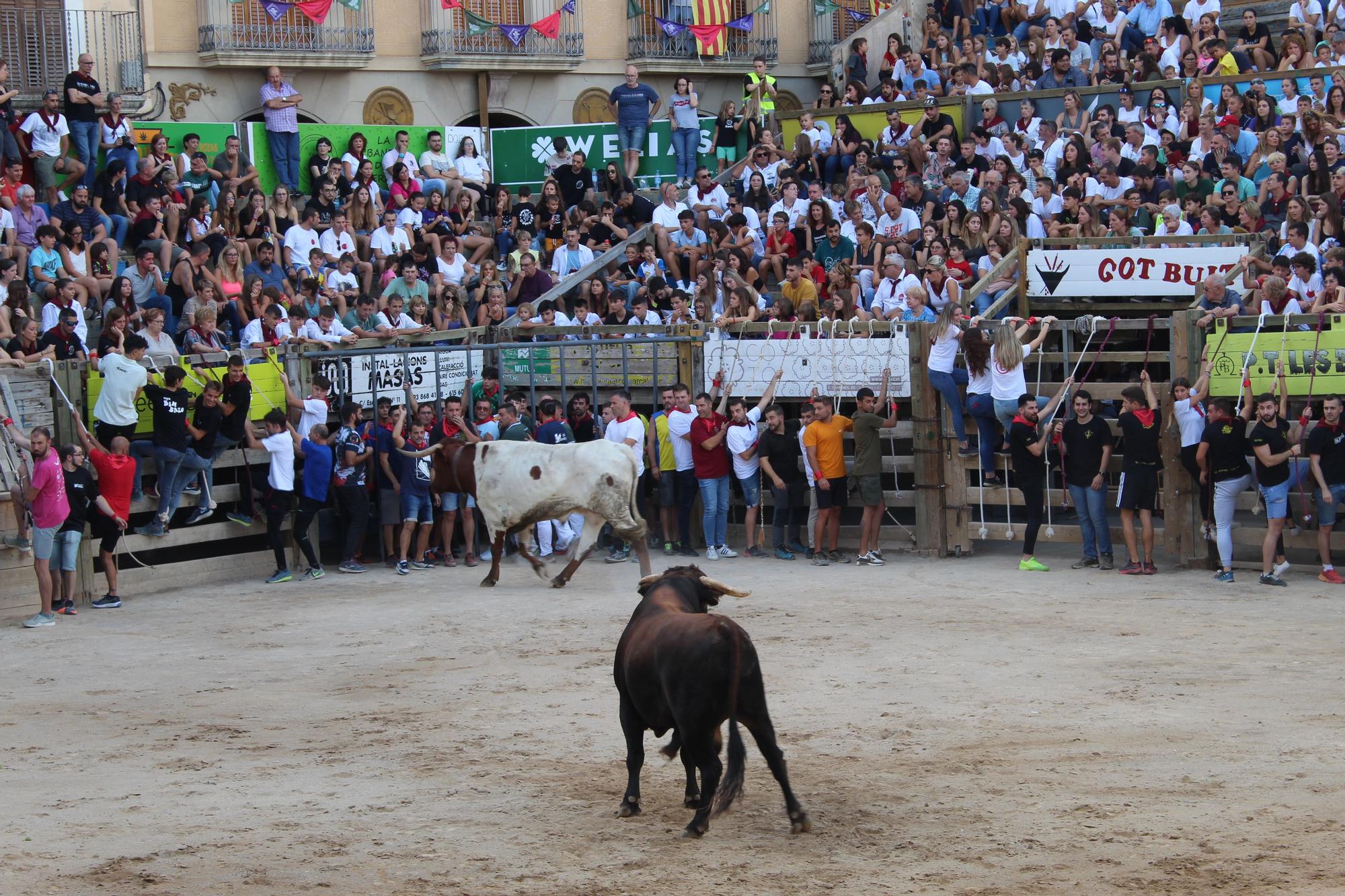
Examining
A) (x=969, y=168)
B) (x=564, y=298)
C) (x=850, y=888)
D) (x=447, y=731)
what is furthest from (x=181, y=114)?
(x=850, y=888)

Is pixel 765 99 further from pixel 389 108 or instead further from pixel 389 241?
pixel 389 241

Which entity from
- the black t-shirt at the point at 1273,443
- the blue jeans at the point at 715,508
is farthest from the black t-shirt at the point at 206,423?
the black t-shirt at the point at 1273,443

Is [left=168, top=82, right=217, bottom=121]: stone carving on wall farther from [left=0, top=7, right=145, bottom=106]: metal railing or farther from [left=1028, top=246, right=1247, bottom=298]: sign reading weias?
[left=1028, top=246, right=1247, bottom=298]: sign reading weias

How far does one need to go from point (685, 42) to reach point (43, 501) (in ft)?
60.2

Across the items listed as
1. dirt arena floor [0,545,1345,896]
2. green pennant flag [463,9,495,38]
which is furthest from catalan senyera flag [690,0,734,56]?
dirt arena floor [0,545,1345,896]

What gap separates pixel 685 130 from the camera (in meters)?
25.5

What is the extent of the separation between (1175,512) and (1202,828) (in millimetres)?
8415

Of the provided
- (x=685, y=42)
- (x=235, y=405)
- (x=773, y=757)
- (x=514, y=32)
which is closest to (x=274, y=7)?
(x=514, y=32)

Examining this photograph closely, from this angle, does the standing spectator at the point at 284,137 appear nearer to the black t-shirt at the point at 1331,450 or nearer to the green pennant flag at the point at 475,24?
the green pennant flag at the point at 475,24

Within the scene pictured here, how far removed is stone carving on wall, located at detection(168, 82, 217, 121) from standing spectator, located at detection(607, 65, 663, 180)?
6.73m

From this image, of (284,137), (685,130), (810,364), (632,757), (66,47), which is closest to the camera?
(632,757)

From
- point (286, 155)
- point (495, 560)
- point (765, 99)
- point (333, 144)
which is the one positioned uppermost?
point (765, 99)

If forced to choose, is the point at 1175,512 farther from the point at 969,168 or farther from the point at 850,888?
the point at 850,888

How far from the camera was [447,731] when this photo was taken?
10734mm
